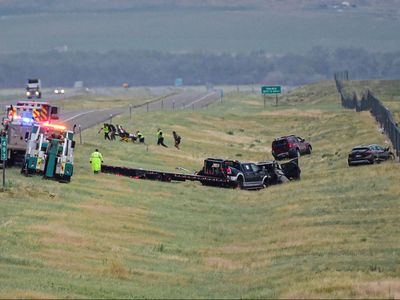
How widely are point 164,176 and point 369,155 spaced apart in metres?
10.7

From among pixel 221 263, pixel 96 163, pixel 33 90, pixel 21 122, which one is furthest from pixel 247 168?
pixel 33 90

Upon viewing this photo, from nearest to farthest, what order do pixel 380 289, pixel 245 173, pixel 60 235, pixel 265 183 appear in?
1. pixel 380 289
2. pixel 60 235
3. pixel 245 173
4. pixel 265 183

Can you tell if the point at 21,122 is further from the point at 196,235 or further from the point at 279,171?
the point at 196,235

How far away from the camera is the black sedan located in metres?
68.9

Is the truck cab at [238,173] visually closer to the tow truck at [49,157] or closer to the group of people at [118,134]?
the tow truck at [49,157]

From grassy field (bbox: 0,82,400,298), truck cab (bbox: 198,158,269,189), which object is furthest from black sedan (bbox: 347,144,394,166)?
truck cab (bbox: 198,158,269,189)

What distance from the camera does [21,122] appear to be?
6053 cm

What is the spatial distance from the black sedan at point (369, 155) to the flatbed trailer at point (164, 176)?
8001 mm

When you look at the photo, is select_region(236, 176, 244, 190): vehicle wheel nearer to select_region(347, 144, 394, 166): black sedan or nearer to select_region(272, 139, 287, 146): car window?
select_region(347, 144, 394, 166): black sedan

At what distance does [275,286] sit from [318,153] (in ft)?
181

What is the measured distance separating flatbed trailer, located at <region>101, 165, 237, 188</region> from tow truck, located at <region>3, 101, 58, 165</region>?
13.6 feet

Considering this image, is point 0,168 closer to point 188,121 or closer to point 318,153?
point 318,153

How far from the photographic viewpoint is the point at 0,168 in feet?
191

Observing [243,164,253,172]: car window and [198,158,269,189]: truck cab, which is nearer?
[198,158,269,189]: truck cab
